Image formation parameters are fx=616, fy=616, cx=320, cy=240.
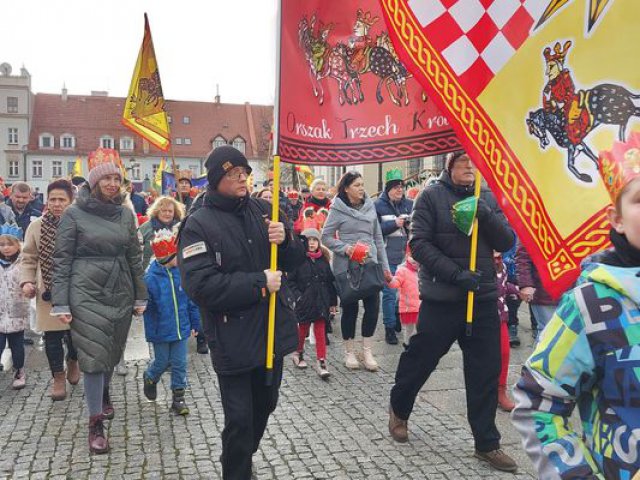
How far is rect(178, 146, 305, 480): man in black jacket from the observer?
330cm

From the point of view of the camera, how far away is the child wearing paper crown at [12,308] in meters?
6.11

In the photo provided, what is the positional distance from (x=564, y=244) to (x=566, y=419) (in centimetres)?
100

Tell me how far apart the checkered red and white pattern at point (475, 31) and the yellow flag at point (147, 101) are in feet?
16.6

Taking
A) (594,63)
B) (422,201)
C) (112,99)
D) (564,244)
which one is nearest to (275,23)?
(422,201)

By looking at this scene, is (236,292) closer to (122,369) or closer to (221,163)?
(221,163)

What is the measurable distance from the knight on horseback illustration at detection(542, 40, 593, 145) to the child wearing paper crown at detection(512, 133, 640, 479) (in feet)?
2.54

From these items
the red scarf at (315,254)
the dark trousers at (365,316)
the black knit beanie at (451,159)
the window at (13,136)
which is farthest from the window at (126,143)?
the black knit beanie at (451,159)

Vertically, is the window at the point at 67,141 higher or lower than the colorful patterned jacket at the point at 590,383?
higher

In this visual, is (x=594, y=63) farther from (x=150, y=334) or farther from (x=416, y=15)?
(x=150, y=334)

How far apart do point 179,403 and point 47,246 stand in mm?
1842

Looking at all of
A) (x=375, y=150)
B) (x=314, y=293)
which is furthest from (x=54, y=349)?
(x=375, y=150)

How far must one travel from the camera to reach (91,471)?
4094 millimetres

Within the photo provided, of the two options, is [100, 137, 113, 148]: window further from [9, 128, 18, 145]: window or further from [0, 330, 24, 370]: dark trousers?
[0, 330, 24, 370]: dark trousers

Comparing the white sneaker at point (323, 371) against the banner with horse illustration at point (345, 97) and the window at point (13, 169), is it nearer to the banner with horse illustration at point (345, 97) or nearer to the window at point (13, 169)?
the banner with horse illustration at point (345, 97)
